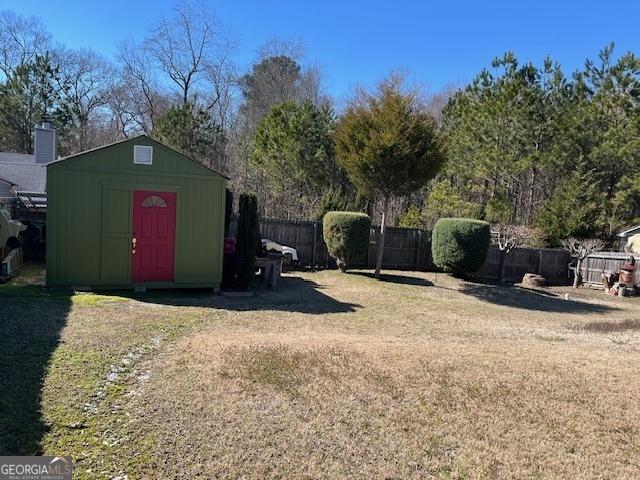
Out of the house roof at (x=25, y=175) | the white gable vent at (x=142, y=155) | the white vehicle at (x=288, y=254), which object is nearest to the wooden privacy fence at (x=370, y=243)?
the white vehicle at (x=288, y=254)

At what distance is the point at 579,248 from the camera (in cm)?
1728

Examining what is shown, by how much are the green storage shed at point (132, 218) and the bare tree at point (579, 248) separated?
44.8 ft

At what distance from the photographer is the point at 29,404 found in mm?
3762

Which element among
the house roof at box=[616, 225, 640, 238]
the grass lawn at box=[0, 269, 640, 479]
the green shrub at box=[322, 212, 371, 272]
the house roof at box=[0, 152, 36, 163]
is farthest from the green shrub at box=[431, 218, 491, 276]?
the house roof at box=[0, 152, 36, 163]

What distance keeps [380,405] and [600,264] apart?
16.0 m

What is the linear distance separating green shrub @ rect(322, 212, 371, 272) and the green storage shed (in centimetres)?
485

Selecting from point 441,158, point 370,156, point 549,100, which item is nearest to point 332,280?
point 370,156

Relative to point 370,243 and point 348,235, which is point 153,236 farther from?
point 370,243

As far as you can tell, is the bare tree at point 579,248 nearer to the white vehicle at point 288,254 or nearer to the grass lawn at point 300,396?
the grass lawn at point 300,396

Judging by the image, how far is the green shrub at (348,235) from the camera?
13.9 metres

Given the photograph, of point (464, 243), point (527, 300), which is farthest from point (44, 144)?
point (527, 300)

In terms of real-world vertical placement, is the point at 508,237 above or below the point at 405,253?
above

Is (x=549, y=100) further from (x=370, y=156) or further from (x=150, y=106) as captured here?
(x=150, y=106)

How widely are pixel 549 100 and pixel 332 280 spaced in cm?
1474
